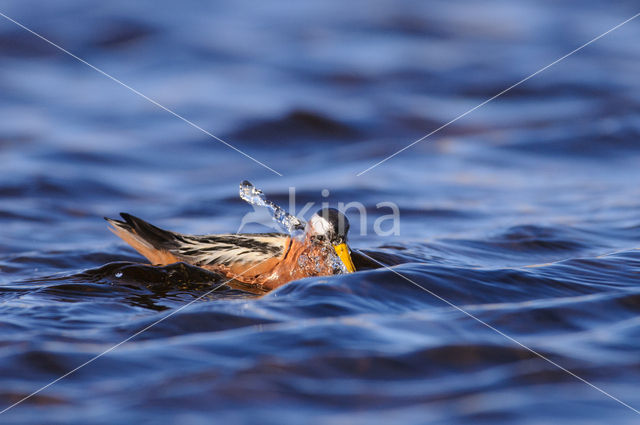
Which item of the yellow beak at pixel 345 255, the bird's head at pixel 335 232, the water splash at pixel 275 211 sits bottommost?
the yellow beak at pixel 345 255

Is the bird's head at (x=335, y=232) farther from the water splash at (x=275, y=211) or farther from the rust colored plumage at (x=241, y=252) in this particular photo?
the water splash at (x=275, y=211)

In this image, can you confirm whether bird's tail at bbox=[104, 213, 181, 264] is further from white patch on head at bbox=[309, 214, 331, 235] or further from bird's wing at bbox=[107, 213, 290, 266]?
white patch on head at bbox=[309, 214, 331, 235]

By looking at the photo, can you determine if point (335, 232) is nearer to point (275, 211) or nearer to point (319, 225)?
point (319, 225)

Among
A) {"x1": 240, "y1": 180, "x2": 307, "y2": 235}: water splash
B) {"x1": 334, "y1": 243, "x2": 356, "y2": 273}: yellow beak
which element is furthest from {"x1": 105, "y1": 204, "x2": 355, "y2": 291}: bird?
{"x1": 240, "y1": 180, "x2": 307, "y2": 235}: water splash

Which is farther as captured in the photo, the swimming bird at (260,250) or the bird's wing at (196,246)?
the bird's wing at (196,246)

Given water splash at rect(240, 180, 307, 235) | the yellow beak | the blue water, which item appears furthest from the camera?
water splash at rect(240, 180, 307, 235)

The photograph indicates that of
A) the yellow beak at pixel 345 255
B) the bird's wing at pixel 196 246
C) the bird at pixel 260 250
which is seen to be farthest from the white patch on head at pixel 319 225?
the bird's wing at pixel 196 246
